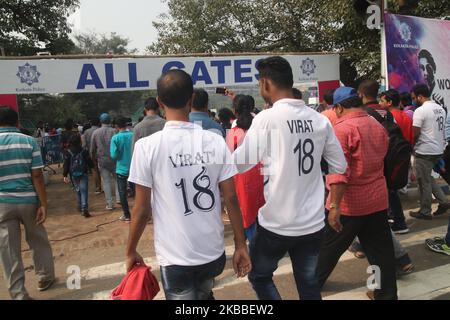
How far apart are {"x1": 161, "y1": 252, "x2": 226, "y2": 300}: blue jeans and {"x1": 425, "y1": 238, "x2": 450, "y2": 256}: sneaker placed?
341 cm

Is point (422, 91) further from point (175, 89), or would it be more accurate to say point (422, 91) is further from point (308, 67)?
point (175, 89)

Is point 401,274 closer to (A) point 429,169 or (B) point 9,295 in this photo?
(A) point 429,169

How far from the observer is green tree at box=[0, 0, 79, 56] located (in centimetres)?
1550

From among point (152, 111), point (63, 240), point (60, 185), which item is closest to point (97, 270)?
point (63, 240)

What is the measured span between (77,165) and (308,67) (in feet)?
15.6

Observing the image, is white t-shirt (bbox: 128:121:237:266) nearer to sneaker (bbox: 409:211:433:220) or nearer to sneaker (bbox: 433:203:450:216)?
sneaker (bbox: 409:211:433:220)

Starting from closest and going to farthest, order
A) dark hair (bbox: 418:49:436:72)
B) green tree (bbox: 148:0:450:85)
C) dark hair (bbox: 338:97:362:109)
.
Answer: dark hair (bbox: 338:97:362:109) → dark hair (bbox: 418:49:436:72) → green tree (bbox: 148:0:450:85)

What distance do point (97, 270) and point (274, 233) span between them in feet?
9.31

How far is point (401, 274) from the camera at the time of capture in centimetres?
394

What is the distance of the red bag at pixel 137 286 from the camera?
2047 mm

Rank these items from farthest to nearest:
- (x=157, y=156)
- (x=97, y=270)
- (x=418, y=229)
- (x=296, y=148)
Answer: (x=418, y=229) < (x=97, y=270) < (x=296, y=148) < (x=157, y=156)

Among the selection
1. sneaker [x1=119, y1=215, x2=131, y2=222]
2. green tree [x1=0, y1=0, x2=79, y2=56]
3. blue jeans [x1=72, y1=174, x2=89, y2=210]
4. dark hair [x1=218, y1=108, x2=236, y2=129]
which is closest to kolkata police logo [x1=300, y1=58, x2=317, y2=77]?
dark hair [x1=218, y1=108, x2=236, y2=129]

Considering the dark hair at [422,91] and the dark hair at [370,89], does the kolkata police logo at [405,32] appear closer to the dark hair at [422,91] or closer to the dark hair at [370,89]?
the dark hair at [422,91]

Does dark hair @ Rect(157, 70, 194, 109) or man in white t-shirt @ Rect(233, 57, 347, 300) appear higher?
dark hair @ Rect(157, 70, 194, 109)
